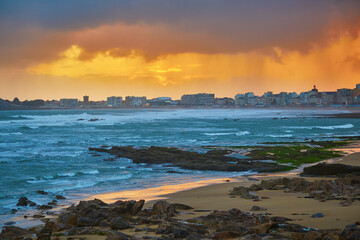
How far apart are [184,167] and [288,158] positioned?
8.17 m

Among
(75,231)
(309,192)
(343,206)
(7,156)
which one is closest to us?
(75,231)

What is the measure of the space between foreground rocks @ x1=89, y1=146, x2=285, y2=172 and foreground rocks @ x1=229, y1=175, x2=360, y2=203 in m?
7.05

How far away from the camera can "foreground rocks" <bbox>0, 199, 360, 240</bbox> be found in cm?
850

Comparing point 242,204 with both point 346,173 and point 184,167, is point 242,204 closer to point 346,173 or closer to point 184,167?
point 346,173

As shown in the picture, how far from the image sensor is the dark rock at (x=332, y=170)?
18.8 metres

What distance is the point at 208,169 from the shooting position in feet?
79.4

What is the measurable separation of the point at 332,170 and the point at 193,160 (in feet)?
32.2

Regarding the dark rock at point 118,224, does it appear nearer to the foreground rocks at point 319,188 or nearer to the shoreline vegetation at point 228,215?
the shoreline vegetation at point 228,215

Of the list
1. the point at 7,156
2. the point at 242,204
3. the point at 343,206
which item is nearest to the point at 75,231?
the point at 242,204

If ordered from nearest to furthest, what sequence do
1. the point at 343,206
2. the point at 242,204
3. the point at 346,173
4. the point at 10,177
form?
the point at 343,206
the point at 242,204
the point at 346,173
the point at 10,177

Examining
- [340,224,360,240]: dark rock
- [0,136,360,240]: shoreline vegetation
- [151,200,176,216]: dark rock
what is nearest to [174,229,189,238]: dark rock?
[0,136,360,240]: shoreline vegetation

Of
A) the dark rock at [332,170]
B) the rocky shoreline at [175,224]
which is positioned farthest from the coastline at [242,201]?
the dark rock at [332,170]

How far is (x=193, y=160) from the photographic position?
26.8 m

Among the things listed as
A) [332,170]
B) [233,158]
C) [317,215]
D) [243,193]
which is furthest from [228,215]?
[233,158]
